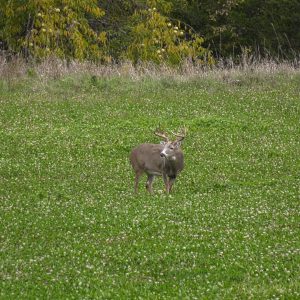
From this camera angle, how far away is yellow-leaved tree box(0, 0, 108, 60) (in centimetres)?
3481

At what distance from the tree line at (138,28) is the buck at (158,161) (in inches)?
621

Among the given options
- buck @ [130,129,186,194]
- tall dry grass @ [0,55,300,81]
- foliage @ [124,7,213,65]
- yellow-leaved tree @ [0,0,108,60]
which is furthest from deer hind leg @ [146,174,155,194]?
foliage @ [124,7,213,65]

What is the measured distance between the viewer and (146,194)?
17.1 meters

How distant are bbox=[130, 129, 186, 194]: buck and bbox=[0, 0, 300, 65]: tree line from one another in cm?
1579

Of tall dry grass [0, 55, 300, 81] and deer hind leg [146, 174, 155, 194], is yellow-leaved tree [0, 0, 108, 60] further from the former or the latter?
deer hind leg [146, 174, 155, 194]

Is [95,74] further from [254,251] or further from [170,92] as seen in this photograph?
[254,251]

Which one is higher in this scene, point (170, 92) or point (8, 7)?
point (8, 7)

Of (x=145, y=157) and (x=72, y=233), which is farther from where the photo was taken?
(x=145, y=157)

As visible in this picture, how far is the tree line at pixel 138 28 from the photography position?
35281 millimetres

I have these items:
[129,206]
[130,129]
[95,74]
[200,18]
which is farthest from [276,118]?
[200,18]

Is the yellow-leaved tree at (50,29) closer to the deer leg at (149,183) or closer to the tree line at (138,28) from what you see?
the tree line at (138,28)

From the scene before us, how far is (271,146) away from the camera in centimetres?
2211

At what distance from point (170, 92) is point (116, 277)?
707 inches

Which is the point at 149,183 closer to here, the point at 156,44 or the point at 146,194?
the point at 146,194
